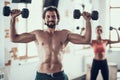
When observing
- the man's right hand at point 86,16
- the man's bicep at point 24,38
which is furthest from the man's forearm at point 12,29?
the man's right hand at point 86,16

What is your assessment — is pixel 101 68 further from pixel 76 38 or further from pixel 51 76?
pixel 51 76

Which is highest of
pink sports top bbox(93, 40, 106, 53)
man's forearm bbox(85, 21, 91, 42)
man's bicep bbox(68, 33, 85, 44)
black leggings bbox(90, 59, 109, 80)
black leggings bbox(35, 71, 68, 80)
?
man's forearm bbox(85, 21, 91, 42)

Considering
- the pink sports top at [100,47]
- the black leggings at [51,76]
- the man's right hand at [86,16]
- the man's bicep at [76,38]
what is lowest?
the black leggings at [51,76]

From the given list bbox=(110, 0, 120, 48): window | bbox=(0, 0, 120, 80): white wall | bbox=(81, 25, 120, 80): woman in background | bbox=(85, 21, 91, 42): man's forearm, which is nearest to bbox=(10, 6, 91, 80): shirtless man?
bbox=(85, 21, 91, 42): man's forearm

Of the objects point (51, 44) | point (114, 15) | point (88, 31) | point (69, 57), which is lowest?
point (69, 57)

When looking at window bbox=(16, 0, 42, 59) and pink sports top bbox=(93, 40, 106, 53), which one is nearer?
window bbox=(16, 0, 42, 59)

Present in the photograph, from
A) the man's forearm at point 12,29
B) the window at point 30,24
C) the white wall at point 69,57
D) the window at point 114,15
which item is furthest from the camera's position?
the window at point 114,15

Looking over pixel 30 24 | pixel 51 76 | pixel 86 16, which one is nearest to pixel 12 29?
pixel 51 76

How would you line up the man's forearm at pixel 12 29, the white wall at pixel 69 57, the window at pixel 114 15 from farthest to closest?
the window at pixel 114 15, the white wall at pixel 69 57, the man's forearm at pixel 12 29

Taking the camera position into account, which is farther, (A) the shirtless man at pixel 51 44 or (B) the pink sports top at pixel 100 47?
(B) the pink sports top at pixel 100 47

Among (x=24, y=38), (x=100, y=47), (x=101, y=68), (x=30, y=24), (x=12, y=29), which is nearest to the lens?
(x=12, y=29)

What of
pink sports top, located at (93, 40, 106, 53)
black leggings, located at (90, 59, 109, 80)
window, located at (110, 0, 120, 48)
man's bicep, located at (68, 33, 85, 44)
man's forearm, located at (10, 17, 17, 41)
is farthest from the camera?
window, located at (110, 0, 120, 48)

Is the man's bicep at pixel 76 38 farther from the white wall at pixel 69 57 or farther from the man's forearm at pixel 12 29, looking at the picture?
the white wall at pixel 69 57

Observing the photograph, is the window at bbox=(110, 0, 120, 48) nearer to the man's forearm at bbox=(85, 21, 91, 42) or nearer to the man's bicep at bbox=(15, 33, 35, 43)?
the man's forearm at bbox=(85, 21, 91, 42)
